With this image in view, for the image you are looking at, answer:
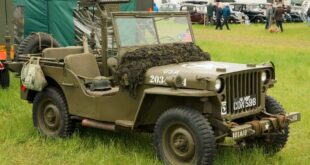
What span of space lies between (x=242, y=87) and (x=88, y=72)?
2.08 m

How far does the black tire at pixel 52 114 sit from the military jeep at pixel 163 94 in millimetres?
12

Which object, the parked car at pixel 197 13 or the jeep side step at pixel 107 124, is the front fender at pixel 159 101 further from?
the parked car at pixel 197 13

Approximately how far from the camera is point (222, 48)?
17.9m

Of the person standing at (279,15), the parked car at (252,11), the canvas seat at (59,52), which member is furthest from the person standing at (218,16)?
the canvas seat at (59,52)

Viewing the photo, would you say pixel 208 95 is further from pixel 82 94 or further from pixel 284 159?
pixel 82 94

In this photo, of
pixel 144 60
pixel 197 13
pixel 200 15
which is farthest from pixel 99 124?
pixel 197 13

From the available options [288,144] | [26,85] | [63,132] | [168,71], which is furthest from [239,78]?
[26,85]

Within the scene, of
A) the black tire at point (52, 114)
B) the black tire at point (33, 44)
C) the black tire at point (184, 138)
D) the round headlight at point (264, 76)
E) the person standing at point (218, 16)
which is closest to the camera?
the black tire at point (184, 138)

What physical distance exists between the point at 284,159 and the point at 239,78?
3.72ft

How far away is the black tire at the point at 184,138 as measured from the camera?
501 centimetres

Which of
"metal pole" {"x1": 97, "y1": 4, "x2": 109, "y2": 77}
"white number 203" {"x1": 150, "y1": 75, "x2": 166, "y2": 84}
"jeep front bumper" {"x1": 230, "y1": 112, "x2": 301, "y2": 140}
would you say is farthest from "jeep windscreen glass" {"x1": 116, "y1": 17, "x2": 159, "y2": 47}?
"jeep front bumper" {"x1": 230, "y1": 112, "x2": 301, "y2": 140}

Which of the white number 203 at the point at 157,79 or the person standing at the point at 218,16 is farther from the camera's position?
the person standing at the point at 218,16

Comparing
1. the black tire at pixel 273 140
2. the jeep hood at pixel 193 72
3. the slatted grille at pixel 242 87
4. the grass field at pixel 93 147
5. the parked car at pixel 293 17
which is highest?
the parked car at pixel 293 17

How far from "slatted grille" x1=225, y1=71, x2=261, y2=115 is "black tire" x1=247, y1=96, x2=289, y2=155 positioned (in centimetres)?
27
